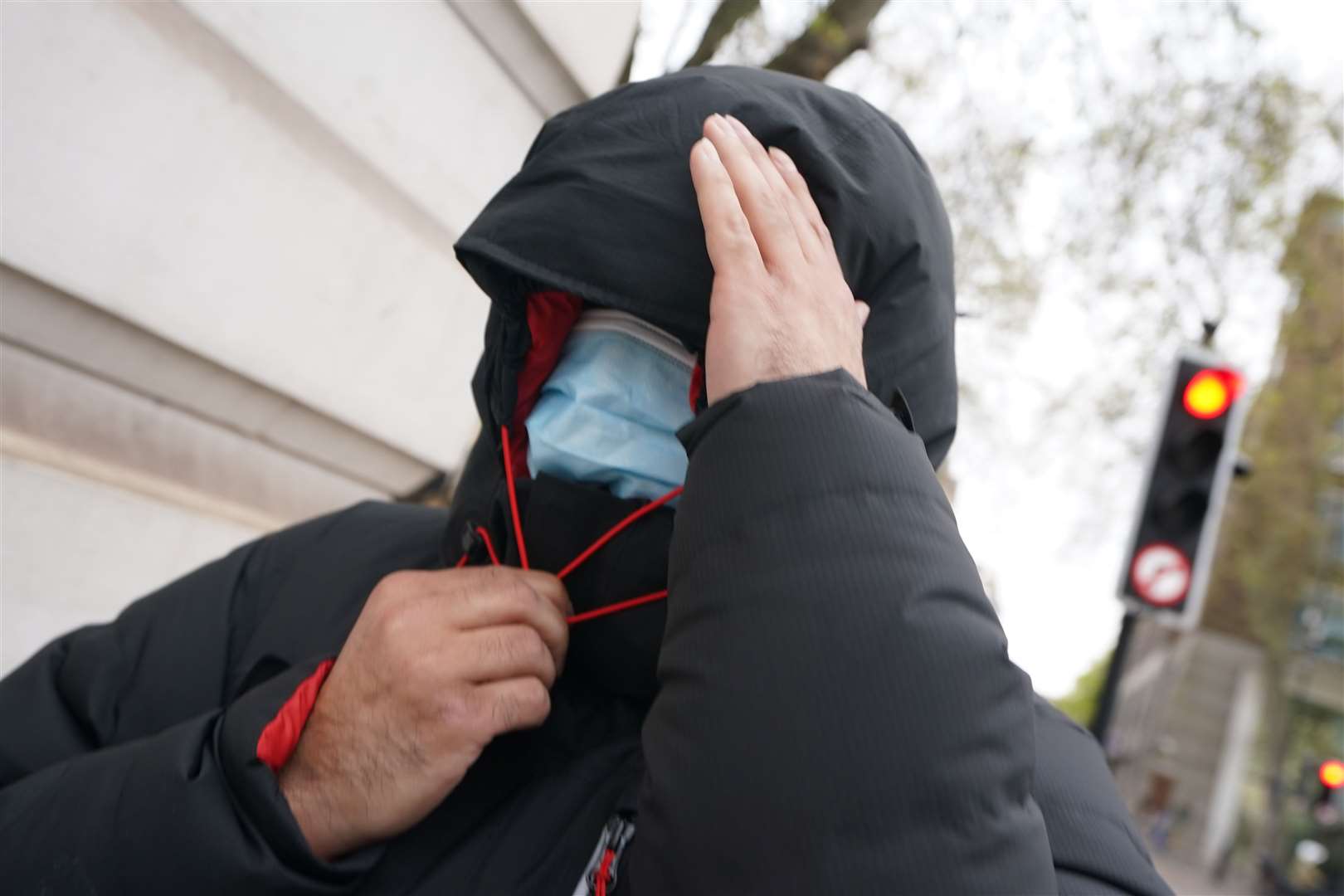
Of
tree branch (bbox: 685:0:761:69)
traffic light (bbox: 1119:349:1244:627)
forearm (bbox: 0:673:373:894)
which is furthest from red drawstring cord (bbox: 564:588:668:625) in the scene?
traffic light (bbox: 1119:349:1244:627)

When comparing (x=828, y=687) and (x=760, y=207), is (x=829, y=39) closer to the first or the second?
(x=760, y=207)

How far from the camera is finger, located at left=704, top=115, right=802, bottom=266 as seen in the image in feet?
3.80

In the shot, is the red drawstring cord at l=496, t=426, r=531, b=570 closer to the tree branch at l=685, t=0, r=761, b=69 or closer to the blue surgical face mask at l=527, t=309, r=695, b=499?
the blue surgical face mask at l=527, t=309, r=695, b=499

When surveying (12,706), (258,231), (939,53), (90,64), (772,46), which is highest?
(939,53)

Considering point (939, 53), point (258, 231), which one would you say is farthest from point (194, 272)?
point (939, 53)

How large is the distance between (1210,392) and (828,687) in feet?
15.0

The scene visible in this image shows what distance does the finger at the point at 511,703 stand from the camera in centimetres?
116

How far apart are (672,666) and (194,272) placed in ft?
5.86

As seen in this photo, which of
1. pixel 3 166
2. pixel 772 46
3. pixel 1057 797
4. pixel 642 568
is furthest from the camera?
pixel 772 46

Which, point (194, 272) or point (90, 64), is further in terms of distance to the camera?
point (194, 272)

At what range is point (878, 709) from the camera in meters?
0.90

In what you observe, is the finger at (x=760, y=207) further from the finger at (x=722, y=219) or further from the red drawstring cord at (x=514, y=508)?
the red drawstring cord at (x=514, y=508)

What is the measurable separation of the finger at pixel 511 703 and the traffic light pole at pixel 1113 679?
444 cm

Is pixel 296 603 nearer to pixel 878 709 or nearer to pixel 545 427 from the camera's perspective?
pixel 545 427
